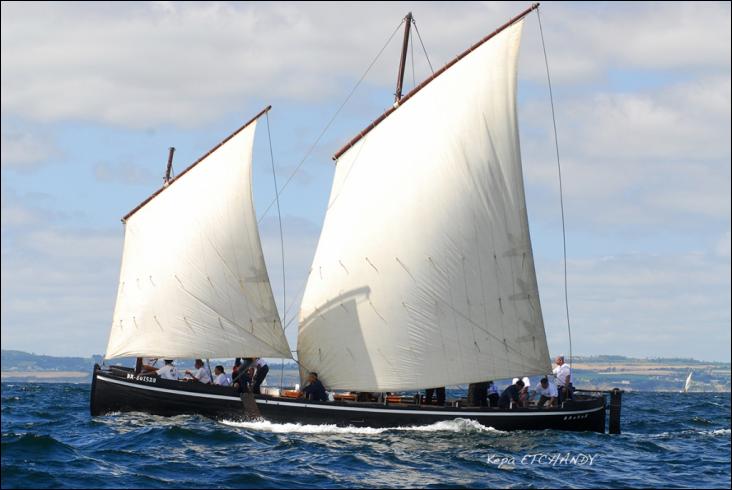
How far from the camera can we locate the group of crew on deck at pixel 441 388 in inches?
1902

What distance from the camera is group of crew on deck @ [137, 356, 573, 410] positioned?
159 feet

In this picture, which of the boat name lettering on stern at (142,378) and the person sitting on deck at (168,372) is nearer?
the boat name lettering on stern at (142,378)

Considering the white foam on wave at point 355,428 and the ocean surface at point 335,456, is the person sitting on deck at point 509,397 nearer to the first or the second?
the white foam on wave at point 355,428

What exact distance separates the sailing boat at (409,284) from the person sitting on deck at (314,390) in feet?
1.70

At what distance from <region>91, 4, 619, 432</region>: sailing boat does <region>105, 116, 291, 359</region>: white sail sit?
8 centimetres

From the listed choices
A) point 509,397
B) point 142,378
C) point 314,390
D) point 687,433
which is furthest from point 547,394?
point 142,378

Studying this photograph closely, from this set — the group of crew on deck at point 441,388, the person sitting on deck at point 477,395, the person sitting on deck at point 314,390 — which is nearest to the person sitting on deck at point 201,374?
the group of crew on deck at point 441,388

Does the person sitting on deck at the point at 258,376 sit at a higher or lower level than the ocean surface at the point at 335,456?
higher

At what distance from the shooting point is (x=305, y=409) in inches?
1845

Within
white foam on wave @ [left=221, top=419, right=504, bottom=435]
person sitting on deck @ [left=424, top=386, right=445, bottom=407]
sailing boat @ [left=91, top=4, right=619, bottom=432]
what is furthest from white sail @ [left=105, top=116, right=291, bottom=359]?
person sitting on deck @ [left=424, top=386, right=445, bottom=407]

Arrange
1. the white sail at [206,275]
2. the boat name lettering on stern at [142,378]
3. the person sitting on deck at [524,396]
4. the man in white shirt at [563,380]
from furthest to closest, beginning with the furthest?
the man in white shirt at [563,380], the white sail at [206,275], the boat name lettering on stern at [142,378], the person sitting on deck at [524,396]

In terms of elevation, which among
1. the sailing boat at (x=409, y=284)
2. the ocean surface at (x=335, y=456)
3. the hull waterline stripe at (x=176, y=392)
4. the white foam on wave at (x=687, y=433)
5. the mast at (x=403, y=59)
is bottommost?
the ocean surface at (x=335, y=456)

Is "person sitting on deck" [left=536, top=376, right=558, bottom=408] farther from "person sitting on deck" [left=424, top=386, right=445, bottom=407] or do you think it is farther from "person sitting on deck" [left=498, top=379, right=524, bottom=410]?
"person sitting on deck" [left=424, top=386, right=445, bottom=407]

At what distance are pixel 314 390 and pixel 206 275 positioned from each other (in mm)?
6870
